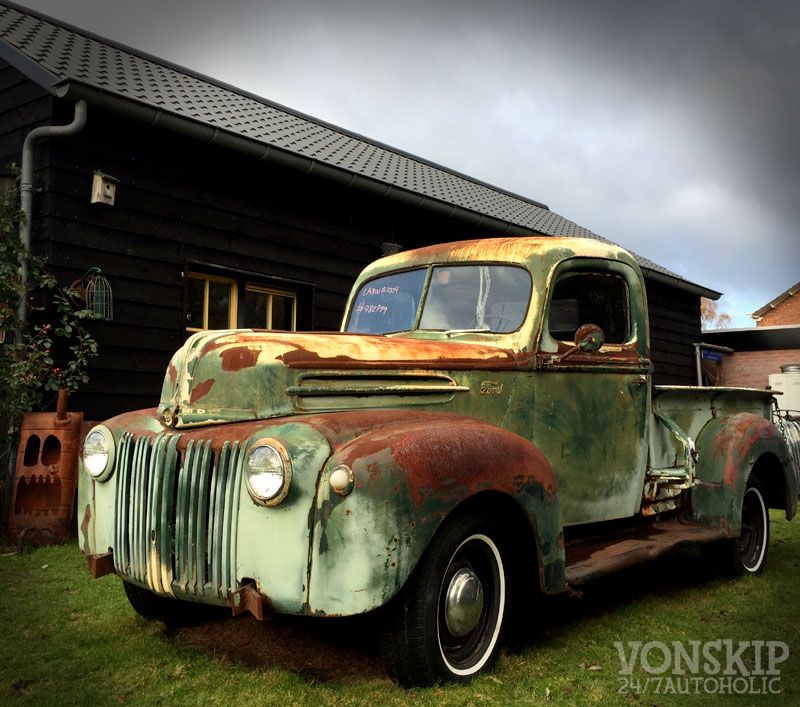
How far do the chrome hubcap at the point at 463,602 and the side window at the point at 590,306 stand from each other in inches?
57.3

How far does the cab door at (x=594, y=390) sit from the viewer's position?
151 inches

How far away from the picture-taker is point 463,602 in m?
2.90

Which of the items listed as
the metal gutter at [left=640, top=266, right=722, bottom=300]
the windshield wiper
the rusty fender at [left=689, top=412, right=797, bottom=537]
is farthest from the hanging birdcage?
the metal gutter at [left=640, top=266, right=722, bottom=300]

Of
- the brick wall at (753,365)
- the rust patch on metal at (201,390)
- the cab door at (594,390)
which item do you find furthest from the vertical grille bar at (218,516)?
the brick wall at (753,365)

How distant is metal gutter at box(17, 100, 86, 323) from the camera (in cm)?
585

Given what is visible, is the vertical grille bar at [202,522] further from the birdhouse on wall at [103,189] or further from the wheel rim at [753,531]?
the birdhouse on wall at [103,189]

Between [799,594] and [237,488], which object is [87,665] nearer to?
[237,488]

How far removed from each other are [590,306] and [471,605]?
6.30 feet

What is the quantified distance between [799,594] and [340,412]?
323 centimetres

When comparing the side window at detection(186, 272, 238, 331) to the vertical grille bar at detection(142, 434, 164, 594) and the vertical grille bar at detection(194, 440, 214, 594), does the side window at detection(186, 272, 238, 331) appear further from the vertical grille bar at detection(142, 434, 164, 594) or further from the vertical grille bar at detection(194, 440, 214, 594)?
the vertical grille bar at detection(194, 440, 214, 594)

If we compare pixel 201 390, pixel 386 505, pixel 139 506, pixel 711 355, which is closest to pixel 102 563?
pixel 139 506

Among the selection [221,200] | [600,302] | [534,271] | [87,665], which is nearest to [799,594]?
[600,302]

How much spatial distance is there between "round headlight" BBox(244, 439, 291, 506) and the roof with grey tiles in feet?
14.2

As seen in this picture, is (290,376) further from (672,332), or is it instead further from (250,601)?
(672,332)
